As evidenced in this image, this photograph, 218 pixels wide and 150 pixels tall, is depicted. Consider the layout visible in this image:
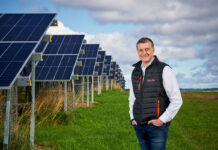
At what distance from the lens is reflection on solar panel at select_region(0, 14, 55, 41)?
28.6ft

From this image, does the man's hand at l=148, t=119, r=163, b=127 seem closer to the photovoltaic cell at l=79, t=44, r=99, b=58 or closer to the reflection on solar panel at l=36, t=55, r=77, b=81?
the reflection on solar panel at l=36, t=55, r=77, b=81

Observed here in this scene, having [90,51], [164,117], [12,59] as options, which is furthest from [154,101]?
[90,51]

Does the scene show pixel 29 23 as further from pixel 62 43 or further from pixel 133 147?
pixel 62 43

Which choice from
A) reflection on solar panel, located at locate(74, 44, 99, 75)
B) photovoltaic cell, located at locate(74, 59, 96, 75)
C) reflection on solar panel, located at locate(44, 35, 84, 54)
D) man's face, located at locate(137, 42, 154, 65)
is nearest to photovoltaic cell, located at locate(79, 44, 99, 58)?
reflection on solar panel, located at locate(74, 44, 99, 75)

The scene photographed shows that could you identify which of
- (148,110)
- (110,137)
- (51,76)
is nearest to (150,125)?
(148,110)

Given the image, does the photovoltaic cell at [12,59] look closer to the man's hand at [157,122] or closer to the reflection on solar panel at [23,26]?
the reflection on solar panel at [23,26]

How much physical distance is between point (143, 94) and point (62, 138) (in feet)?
19.7

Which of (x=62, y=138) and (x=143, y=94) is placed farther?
(x=62, y=138)

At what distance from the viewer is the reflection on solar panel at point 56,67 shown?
13570 mm

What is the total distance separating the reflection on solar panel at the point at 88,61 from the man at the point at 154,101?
18.2m

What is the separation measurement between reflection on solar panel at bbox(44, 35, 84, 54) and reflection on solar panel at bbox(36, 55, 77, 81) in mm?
714

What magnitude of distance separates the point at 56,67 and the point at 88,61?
10.8 metres

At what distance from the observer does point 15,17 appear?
10672mm

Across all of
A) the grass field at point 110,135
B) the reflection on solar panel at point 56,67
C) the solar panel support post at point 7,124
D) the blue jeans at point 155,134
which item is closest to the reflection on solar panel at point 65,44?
the reflection on solar panel at point 56,67
